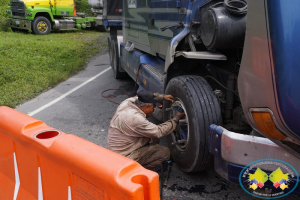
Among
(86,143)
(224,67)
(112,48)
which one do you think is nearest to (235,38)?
(224,67)

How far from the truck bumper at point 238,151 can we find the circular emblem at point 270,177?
0.03 m

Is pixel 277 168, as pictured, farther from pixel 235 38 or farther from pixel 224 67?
pixel 224 67

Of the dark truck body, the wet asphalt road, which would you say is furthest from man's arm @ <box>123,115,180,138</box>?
the dark truck body

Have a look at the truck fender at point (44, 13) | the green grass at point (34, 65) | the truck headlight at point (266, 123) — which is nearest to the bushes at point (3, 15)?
the truck fender at point (44, 13)

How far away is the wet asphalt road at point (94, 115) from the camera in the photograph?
361 cm

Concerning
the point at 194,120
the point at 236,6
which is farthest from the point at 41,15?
the point at 194,120

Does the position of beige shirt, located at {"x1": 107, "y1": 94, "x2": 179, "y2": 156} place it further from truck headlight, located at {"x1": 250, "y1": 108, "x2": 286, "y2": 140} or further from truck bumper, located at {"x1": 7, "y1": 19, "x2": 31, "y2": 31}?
truck bumper, located at {"x1": 7, "y1": 19, "x2": 31, "y2": 31}

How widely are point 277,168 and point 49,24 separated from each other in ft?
54.5

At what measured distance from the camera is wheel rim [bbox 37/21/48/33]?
1697 centimetres

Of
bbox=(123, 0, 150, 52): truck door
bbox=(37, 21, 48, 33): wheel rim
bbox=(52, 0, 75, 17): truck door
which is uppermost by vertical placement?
bbox=(52, 0, 75, 17): truck door

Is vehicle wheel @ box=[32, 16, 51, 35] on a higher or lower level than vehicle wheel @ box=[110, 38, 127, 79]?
higher

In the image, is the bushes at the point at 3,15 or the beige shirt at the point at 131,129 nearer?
the beige shirt at the point at 131,129

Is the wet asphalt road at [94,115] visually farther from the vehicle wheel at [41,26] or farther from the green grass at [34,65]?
the vehicle wheel at [41,26]

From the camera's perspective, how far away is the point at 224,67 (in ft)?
13.7
